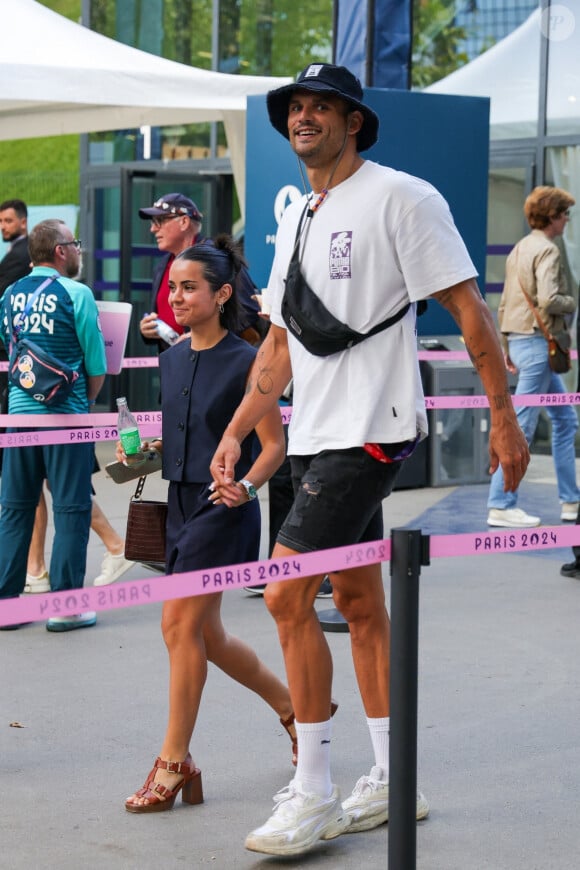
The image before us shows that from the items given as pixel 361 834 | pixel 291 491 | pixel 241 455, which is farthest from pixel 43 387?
pixel 361 834

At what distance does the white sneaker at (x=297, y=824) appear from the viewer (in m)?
3.87

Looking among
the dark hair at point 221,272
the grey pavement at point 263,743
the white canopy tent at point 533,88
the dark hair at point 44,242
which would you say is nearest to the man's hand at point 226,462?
the dark hair at point 221,272

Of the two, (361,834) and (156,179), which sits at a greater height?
(156,179)

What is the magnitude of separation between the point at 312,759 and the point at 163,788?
1.77ft

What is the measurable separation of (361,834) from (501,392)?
1.31 meters

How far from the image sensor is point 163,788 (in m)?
4.28

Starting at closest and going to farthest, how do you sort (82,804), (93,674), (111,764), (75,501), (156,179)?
1. (82,804)
2. (111,764)
3. (93,674)
4. (75,501)
5. (156,179)

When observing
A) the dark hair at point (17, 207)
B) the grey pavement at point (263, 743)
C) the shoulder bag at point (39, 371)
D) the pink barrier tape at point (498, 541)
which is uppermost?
the dark hair at point (17, 207)

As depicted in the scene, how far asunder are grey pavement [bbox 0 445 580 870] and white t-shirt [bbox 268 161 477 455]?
1146 mm

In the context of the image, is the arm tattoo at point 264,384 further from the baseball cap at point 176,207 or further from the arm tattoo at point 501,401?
the baseball cap at point 176,207

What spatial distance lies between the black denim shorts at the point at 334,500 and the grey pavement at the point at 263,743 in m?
0.86

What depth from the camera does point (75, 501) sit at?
675 centimetres

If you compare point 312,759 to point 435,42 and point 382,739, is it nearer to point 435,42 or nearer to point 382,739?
point 382,739

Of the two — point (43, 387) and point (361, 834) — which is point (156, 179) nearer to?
point (43, 387)
